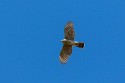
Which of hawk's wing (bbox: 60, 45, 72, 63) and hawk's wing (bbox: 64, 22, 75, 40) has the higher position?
hawk's wing (bbox: 64, 22, 75, 40)

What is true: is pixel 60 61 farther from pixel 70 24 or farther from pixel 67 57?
pixel 70 24

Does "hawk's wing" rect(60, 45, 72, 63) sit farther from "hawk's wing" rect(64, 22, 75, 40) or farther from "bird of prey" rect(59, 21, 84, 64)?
"hawk's wing" rect(64, 22, 75, 40)

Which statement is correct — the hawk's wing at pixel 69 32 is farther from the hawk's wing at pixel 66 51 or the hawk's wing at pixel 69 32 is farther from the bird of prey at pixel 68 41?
the hawk's wing at pixel 66 51

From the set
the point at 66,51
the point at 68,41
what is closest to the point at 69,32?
the point at 68,41

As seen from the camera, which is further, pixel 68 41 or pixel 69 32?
pixel 69 32

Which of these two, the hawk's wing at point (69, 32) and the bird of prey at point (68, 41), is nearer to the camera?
the bird of prey at point (68, 41)

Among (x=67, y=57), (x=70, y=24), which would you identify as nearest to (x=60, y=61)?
(x=67, y=57)

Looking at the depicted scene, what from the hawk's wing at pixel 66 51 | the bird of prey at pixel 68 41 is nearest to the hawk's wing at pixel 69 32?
the bird of prey at pixel 68 41

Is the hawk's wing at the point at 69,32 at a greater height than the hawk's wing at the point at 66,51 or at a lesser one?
greater

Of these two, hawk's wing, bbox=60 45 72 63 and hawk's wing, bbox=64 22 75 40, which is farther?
hawk's wing, bbox=64 22 75 40

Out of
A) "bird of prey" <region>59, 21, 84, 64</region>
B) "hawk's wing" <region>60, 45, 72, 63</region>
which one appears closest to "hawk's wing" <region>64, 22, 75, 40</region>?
"bird of prey" <region>59, 21, 84, 64</region>

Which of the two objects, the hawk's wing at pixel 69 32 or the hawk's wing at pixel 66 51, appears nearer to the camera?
the hawk's wing at pixel 66 51

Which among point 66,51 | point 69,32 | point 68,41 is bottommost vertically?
point 66,51

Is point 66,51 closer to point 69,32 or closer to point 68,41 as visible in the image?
point 68,41
